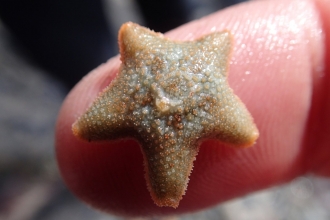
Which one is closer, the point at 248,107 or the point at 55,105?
the point at 248,107

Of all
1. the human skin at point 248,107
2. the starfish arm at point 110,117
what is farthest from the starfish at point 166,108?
the human skin at point 248,107

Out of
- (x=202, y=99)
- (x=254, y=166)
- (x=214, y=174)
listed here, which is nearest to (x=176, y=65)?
(x=202, y=99)

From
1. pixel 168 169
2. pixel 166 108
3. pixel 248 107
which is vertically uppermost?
pixel 166 108

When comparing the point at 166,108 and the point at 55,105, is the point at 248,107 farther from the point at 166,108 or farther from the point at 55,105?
the point at 55,105

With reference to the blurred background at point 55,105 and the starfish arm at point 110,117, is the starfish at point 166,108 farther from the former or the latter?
the blurred background at point 55,105

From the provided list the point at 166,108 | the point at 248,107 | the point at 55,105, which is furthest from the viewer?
the point at 55,105

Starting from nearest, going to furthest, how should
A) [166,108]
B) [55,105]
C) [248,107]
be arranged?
[166,108], [248,107], [55,105]

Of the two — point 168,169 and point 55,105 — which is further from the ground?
point 168,169

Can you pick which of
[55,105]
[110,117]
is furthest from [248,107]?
[55,105]
